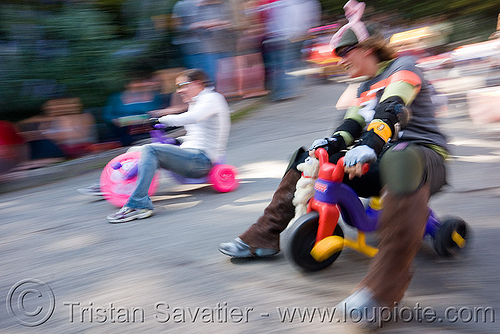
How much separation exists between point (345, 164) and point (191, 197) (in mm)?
2514

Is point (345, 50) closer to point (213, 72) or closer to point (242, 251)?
point (242, 251)

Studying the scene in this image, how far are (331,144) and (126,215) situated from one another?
2009 millimetres

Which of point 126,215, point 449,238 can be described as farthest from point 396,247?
point 126,215

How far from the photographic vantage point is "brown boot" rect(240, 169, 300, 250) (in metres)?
2.70

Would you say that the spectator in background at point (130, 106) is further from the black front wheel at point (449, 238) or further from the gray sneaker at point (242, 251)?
the black front wheel at point (449, 238)

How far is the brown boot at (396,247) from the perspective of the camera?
6.65ft

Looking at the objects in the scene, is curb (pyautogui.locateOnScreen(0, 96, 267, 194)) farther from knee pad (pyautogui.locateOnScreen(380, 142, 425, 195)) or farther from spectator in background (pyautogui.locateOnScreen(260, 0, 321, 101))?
knee pad (pyautogui.locateOnScreen(380, 142, 425, 195))

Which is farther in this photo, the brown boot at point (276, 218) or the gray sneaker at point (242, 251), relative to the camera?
the gray sneaker at point (242, 251)

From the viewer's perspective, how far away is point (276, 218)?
8.93 ft

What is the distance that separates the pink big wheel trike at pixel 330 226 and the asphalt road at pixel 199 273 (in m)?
0.10

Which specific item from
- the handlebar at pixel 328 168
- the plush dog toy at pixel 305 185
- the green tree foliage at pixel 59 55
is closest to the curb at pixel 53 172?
the green tree foliage at pixel 59 55

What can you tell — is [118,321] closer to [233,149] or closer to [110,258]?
[110,258]

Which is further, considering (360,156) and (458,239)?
(458,239)

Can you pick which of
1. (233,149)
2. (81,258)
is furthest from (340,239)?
(233,149)
